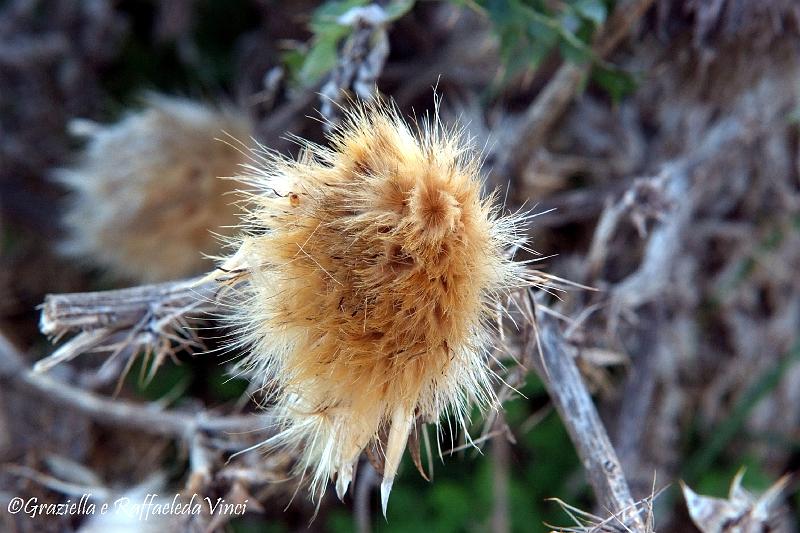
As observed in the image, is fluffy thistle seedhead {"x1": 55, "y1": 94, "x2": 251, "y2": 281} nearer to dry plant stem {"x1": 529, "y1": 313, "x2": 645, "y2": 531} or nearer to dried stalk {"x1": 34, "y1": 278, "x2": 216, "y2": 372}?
dried stalk {"x1": 34, "y1": 278, "x2": 216, "y2": 372}

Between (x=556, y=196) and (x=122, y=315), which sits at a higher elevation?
(x=556, y=196)

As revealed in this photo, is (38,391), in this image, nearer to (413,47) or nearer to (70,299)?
(70,299)

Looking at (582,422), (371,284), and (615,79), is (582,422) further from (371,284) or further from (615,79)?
(615,79)

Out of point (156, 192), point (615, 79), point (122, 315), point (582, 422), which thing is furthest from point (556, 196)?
point (122, 315)

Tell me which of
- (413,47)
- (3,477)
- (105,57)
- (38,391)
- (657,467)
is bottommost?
(657,467)

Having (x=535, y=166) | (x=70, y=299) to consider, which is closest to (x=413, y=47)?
(x=535, y=166)

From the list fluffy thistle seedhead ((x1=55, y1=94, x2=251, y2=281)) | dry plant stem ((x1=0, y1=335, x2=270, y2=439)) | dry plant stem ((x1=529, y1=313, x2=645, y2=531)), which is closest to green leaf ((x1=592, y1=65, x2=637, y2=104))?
dry plant stem ((x1=529, y1=313, x2=645, y2=531))
